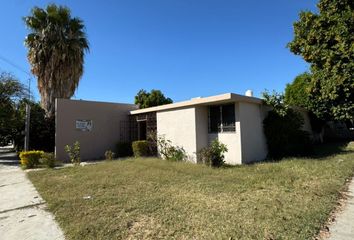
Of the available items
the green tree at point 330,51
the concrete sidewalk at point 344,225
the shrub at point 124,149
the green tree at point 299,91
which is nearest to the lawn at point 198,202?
the concrete sidewalk at point 344,225

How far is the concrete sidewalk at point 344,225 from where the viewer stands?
336cm

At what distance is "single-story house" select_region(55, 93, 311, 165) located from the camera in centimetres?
971

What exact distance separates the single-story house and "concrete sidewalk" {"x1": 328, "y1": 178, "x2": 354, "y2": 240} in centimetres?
511

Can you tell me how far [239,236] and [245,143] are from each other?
6.61 metres

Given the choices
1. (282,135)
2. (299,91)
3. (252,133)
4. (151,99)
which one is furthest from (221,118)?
(151,99)

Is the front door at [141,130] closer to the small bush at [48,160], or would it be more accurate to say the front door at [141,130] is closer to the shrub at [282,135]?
the small bush at [48,160]

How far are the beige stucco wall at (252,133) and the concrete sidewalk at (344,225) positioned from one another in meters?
5.05

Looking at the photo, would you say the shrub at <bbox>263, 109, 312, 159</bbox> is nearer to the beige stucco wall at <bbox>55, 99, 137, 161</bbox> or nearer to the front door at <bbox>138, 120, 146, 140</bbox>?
the front door at <bbox>138, 120, 146, 140</bbox>

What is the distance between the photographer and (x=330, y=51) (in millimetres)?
12188

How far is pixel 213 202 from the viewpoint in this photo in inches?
189

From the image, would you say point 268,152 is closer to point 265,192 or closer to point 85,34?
point 265,192

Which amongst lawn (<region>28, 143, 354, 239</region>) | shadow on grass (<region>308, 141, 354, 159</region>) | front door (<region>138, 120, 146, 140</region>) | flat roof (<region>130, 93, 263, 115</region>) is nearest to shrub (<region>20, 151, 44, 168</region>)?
lawn (<region>28, 143, 354, 239</region>)

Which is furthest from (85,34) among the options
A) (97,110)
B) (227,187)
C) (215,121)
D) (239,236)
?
(239,236)

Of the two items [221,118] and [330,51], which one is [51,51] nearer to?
[221,118]
